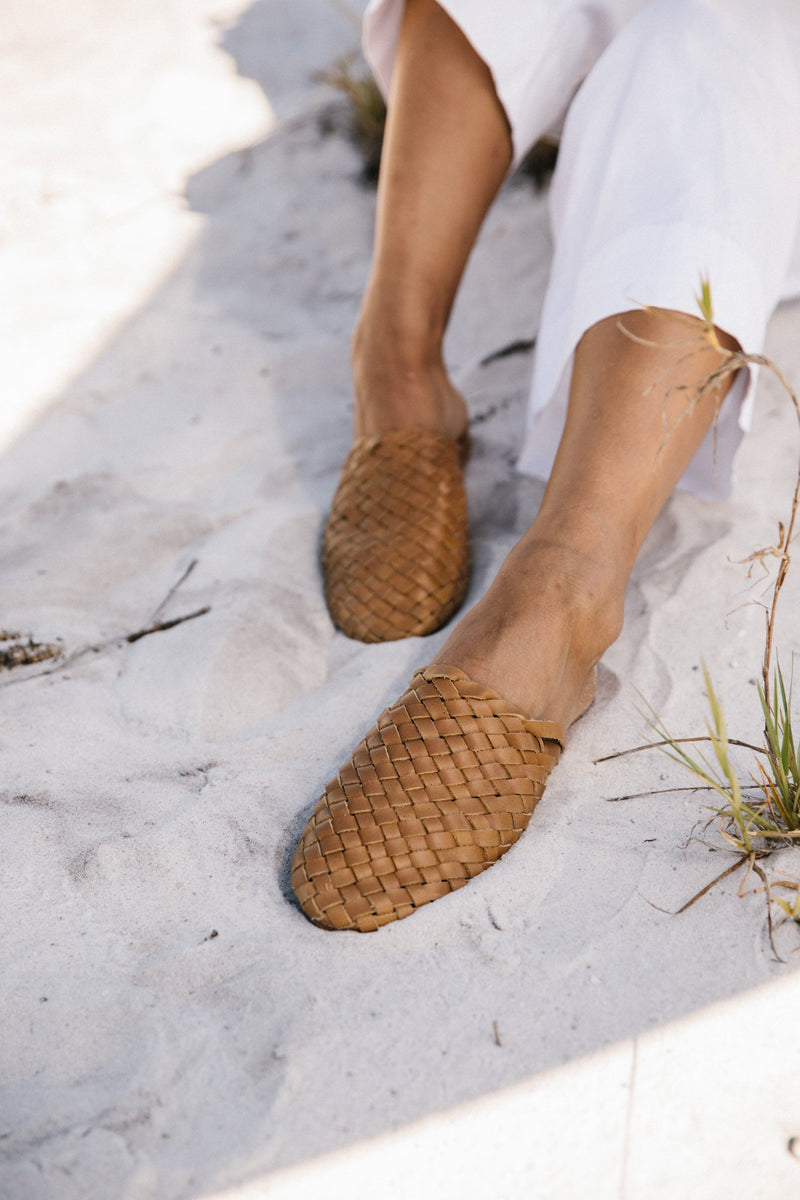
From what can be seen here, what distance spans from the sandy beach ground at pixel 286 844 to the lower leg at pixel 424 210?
0.22 meters

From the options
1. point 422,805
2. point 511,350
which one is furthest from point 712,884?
point 511,350

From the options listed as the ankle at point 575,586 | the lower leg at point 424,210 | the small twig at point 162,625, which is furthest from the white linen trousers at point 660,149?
the small twig at point 162,625

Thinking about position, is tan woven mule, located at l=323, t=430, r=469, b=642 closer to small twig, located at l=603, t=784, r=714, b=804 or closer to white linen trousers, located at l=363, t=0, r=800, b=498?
white linen trousers, located at l=363, t=0, r=800, b=498

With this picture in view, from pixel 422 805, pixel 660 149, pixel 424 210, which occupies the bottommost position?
pixel 422 805

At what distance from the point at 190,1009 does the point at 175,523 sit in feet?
2.92

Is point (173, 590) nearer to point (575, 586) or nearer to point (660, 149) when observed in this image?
point (575, 586)

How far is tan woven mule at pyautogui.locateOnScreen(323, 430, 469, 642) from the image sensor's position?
4.25 ft

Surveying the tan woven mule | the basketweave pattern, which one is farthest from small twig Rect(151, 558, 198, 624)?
the basketweave pattern

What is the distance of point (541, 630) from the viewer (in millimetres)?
1030

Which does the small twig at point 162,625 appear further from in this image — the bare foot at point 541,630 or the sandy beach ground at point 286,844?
the bare foot at point 541,630

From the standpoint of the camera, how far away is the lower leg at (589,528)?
Answer: 40.5 inches

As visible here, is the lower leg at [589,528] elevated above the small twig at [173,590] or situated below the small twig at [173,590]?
above

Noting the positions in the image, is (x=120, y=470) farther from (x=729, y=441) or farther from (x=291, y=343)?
(x=729, y=441)

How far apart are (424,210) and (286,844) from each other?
915 mm
